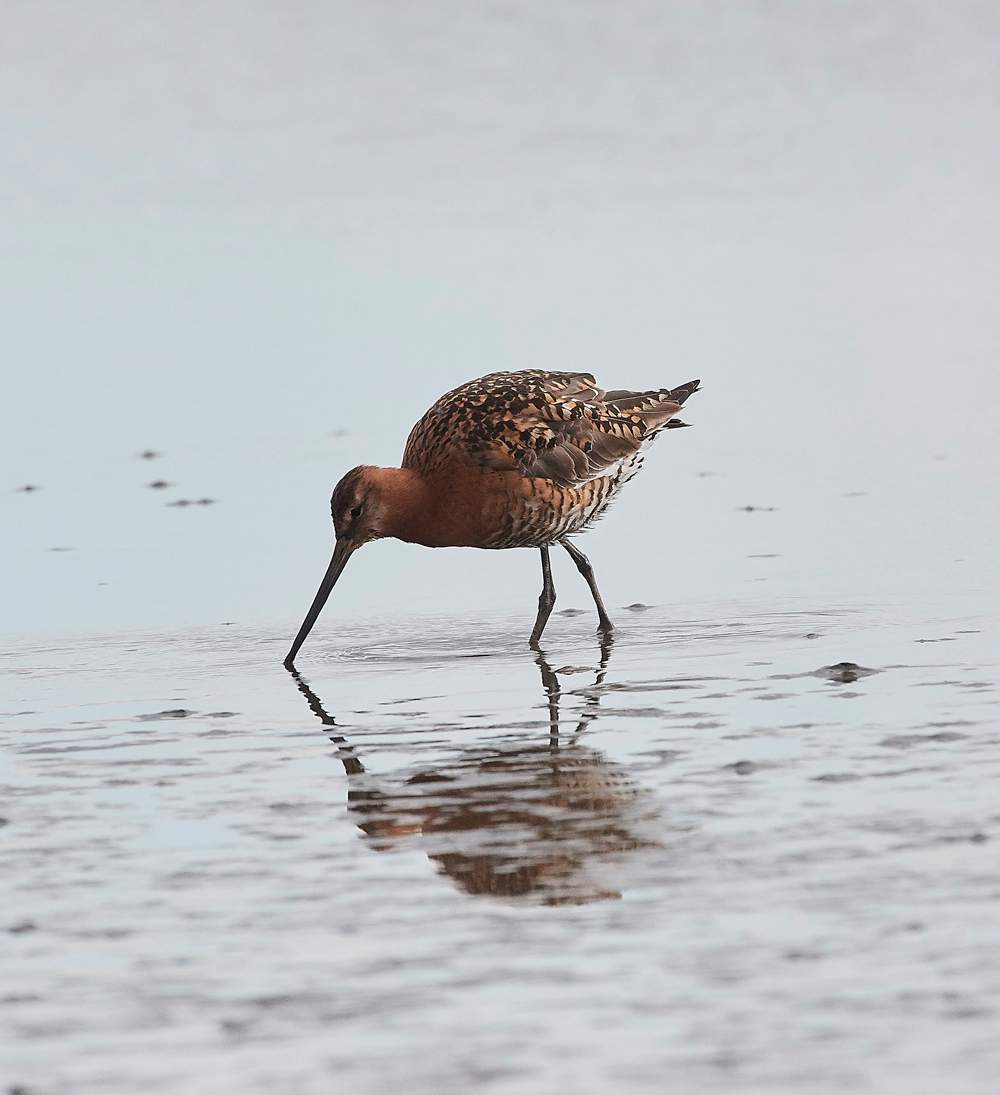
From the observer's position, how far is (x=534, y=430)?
899 cm

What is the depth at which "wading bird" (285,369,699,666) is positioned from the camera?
8617mm

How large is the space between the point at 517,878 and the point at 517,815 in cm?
59

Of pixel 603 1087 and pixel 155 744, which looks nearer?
pixel 603 1087

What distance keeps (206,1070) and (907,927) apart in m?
1.56

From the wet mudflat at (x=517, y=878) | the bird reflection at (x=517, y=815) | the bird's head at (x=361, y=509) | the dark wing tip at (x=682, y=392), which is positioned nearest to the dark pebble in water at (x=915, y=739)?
the wet mudflat at (x=517, y=878)

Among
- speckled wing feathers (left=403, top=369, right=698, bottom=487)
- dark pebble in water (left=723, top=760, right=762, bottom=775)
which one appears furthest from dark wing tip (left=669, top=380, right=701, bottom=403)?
dark pebble in water (left=723, top=760, right=762, bottom=775)

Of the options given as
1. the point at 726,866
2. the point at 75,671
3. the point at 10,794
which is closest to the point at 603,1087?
the point at 726,866

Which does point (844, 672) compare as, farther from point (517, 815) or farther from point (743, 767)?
point (517, 815)

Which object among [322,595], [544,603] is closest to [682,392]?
[544,603]

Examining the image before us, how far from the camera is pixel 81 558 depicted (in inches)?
408

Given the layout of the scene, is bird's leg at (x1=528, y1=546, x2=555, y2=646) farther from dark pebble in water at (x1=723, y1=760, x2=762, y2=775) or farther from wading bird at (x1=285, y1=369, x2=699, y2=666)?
dark pebble in water at (x1=723, y1=760, x2=762, y2=775)

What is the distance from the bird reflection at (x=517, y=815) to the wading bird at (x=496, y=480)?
2604 mm

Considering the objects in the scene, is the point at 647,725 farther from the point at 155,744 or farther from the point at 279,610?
the point at 279,610

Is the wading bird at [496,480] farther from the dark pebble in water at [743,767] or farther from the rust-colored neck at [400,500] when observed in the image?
the dark pebble in water at [743,767]
